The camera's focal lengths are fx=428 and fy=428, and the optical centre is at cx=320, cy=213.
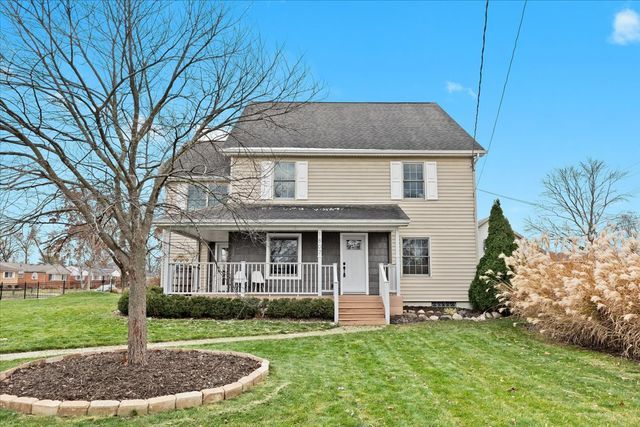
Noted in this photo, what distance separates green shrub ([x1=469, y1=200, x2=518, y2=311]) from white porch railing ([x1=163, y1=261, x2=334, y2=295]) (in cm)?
471

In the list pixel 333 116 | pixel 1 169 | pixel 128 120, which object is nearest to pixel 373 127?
pixel 333 116

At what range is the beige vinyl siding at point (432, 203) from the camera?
48.7ft

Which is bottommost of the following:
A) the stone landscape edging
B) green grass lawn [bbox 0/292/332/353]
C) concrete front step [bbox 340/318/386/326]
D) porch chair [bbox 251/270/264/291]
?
concrete front step [bbox 340/318/386/326]

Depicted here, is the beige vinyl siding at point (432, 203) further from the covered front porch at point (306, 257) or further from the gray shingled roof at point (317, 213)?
the covered front porch at point (306, 257)

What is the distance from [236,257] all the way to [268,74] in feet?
29.2

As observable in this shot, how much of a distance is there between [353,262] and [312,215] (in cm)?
236

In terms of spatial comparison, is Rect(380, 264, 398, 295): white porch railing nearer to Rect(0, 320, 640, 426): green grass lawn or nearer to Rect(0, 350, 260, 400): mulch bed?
Rect(0, 320, 640, 426): green grass lawn

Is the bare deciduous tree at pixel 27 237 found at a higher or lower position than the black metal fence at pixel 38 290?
higher

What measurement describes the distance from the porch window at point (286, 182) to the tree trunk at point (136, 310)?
9478mm

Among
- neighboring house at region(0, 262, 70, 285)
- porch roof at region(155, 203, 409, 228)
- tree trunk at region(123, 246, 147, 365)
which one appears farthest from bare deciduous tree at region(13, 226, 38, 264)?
neighboring house at region(0, 262, 70, 285)

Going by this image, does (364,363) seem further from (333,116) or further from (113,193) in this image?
(333,116)

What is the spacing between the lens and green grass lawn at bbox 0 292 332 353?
29.4 feet

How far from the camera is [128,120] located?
6266 mm

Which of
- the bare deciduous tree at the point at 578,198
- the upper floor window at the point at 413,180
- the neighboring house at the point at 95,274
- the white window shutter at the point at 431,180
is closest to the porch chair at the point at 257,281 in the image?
the upper floor window at the point at 413,180
